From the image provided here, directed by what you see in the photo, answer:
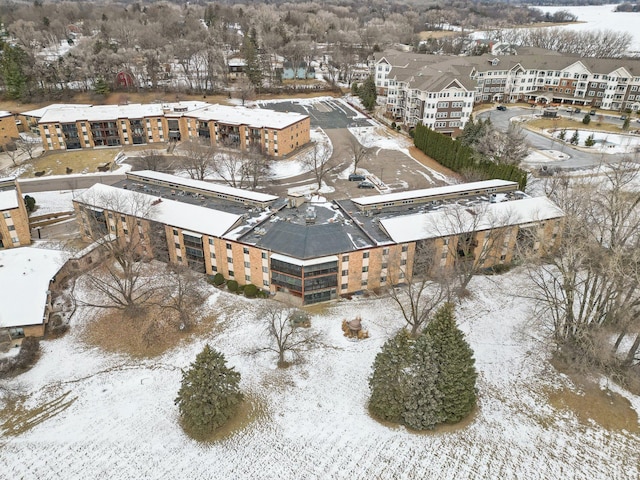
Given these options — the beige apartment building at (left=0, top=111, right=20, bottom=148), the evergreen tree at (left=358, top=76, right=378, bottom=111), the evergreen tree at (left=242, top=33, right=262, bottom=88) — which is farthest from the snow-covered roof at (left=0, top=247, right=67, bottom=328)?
the evergreen tree at (left=242, top=33, right=262, bottom=88)

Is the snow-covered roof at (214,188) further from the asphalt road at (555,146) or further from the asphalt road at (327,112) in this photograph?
the asphalt road at (327,112)

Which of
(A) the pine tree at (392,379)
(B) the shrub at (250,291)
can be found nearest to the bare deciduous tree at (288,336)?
(B) the shrub at (250,291)

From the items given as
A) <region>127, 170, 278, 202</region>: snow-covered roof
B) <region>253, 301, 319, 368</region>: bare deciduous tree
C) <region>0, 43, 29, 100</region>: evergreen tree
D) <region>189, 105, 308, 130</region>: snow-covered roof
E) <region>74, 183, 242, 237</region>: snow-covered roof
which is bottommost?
<region>253, 301, 319, 368</region>: bare deciduous tree

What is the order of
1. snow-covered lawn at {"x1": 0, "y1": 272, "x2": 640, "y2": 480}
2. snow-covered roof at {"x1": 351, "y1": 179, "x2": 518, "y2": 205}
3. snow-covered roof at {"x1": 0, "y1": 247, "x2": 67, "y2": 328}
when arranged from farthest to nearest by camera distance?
snow-covered roof at {"x1": 351, "y1": 179, "x2": 518, "y2": 205} < snow-covered roof at {"x1": 0, "y1": 247, "x2": 67, "y2": 328} < snow-covered lawn at {"x1": 0, "y1": 272, "x2": 640, "y2": 480}

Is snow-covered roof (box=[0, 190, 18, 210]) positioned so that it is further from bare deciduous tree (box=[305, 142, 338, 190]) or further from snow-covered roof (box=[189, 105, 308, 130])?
bare deciduous tree (box=[305, 142, 338, 190])

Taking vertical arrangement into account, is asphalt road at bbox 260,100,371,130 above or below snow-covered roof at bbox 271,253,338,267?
below

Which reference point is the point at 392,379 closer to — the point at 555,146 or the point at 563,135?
the point at 555,146

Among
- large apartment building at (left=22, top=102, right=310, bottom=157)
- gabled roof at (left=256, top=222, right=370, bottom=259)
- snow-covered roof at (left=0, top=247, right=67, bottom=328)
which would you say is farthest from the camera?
large apartment building at (left=22, top=102, right=310, bottom=157)
